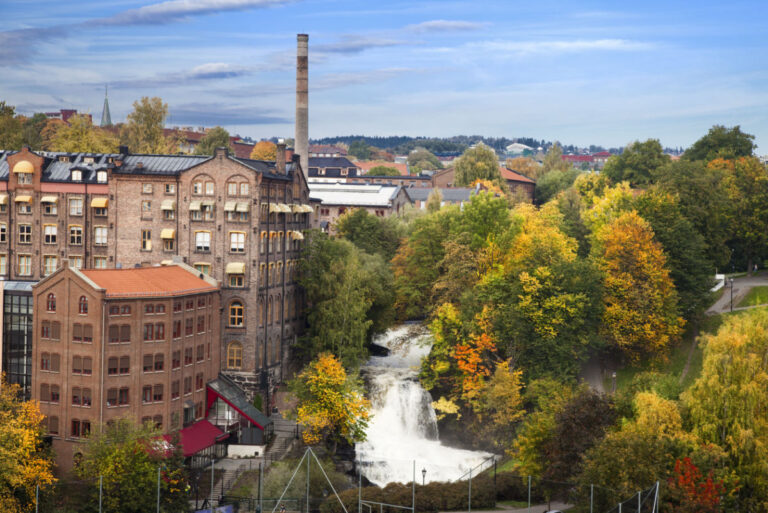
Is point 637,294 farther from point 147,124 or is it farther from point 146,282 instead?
point 147,124

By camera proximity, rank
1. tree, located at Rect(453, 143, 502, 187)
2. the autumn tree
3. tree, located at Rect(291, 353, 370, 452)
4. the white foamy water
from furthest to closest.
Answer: tree, located at Rect(453, 143, 502, 187) → the autumn tree → tree, located at Rect(291, 353, 370, 452) → the white foamy water

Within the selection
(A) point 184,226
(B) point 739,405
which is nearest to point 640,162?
(A) point 184,226

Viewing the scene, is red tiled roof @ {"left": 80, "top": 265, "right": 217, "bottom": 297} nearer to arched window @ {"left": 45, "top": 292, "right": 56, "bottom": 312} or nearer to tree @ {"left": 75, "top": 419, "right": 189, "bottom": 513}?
arched window @ {"left": 45, "top": 292, "right": 56, "bottom": 312}

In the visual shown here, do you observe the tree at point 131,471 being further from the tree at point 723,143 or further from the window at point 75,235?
the tree at point 723,143

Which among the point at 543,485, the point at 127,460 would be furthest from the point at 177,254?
the point at 543,485

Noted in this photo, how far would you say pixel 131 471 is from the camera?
69.6 metres

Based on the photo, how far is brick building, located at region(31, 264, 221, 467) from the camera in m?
77.8

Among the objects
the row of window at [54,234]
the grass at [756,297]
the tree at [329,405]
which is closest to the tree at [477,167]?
the grass at [756,297]

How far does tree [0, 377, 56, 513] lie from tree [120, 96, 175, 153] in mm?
84767

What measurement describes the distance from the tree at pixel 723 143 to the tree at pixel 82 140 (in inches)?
3309

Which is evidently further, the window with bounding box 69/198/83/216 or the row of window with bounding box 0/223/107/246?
the window with bounding box 69/198/83/216

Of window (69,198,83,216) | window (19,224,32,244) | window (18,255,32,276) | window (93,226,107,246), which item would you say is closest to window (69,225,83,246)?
window (69,198,83,216)

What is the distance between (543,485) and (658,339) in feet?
84.3

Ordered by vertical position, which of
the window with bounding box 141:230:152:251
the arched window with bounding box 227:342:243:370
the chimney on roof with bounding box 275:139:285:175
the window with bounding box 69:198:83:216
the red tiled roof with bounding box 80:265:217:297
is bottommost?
the arched window with bounding box 227:342:243:370
